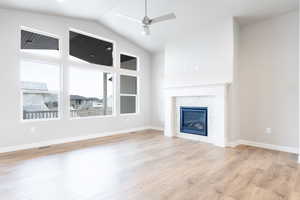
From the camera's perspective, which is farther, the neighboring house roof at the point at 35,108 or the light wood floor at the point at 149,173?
the neighboring house roof at the point at 35,108

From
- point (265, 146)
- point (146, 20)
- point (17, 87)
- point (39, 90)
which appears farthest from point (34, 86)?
point (265, 146)

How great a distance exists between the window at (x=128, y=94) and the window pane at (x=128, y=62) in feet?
1.14

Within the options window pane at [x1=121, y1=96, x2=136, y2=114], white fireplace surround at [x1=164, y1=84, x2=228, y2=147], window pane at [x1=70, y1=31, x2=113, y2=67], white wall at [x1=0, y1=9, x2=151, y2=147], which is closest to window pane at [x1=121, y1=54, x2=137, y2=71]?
window pane at [x1=70, y1=31, x2=113, y2=67]

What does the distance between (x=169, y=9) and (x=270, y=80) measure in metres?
3.03

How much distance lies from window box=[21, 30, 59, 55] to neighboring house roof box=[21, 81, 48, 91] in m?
0.78

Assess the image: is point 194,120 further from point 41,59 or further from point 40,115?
point 41,59

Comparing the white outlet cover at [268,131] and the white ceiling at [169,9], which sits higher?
the white ceiling at [169,9]

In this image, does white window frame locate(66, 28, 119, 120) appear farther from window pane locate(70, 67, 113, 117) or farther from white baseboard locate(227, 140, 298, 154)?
white baseboard locate(227, 140, 298, 154)

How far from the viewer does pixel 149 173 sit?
2885 mm

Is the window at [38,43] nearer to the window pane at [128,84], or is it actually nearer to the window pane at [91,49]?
the window pane at [91,49]

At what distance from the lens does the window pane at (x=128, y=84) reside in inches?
256

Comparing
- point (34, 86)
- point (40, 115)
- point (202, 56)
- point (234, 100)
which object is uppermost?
point (202, 56)

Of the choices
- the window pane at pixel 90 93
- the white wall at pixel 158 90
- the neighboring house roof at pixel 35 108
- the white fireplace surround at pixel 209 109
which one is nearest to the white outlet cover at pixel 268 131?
the white fireplace surround at pixel 209 109

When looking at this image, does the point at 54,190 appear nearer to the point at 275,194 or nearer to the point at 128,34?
the point at 275,194
